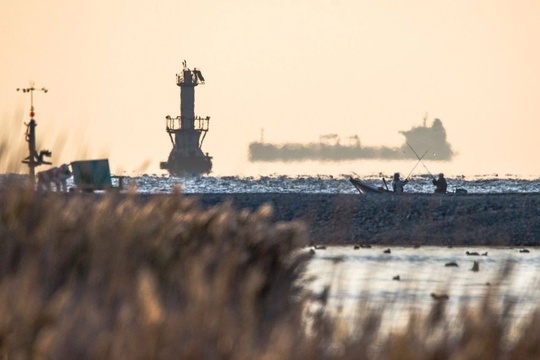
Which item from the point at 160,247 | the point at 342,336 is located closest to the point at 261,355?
the point at 342,336

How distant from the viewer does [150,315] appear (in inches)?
254

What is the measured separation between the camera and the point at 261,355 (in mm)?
6492

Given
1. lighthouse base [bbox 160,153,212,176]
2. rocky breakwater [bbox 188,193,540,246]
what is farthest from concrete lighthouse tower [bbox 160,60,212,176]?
rocky breakwater [bbox 188,193,540,246]

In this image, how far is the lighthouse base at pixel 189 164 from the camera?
131 m

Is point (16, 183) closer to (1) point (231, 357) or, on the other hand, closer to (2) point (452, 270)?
(1) point (231, 357)

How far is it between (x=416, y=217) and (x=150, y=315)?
33.9 meters

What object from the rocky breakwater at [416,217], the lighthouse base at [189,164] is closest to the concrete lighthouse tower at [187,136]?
the lighthouse base at [189,164]

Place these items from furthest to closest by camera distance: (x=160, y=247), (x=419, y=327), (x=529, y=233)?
(x=529, y=233) < (x=160, y=247) < (x=419, y=327)

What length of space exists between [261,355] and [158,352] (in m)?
0.52

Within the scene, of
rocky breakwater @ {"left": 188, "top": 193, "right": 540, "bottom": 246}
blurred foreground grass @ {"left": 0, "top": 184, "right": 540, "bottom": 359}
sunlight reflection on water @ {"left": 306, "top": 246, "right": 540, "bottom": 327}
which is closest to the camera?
blurred foreground grass @ {"left": 0, "top": 184, "right": 540, "bottom": 359}

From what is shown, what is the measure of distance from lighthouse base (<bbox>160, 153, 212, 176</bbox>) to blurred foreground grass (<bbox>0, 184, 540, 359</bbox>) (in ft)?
393

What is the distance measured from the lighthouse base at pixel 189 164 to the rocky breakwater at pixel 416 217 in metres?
85.2

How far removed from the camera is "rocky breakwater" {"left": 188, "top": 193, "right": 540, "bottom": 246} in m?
35.4

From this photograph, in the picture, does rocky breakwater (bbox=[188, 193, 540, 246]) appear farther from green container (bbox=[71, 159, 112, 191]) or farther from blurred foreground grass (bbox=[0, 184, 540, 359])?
blurred foreground grass (bbox=[0, 184, 540, 359])
